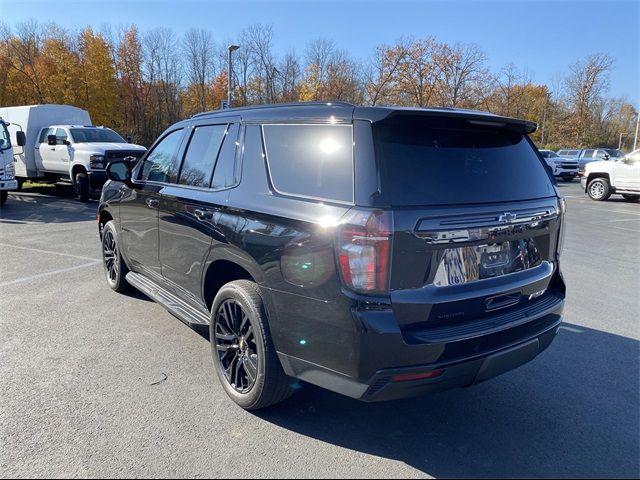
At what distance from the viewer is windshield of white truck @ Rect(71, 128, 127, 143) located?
14227 millimetres

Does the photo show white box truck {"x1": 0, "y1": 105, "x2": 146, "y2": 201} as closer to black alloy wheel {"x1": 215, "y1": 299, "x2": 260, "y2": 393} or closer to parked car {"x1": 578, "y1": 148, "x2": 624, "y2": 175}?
black alloy wheel {"x1": 215, "y1": 299, "x2": 260, "y2": 393}

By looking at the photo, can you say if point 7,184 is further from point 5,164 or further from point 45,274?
point 45,274

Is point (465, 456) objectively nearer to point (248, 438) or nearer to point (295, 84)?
point (248, 438)

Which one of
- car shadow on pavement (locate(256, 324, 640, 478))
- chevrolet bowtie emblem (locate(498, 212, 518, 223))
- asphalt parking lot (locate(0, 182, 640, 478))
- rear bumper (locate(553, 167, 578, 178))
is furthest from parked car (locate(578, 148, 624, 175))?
chevrolet bowtie emblem (locate(498, 212, 518, 223))

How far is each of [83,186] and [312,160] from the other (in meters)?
13.2

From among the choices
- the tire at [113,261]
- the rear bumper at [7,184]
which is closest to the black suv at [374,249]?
the tire at [113,261]

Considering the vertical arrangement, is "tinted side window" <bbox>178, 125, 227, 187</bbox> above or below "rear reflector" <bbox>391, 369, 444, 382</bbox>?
above

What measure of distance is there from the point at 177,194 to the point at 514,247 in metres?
2.63

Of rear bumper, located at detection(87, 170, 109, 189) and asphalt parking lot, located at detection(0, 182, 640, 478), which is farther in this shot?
rear bumper, located at detection(87, 170, 109, 189)

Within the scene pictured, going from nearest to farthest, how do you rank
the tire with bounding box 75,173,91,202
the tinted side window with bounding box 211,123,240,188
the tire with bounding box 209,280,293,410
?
the tire with bounding box 209,280,293,410, the tinted side window with bounding box 211,123,240,188, the tire with bounding box 75,173,91,202

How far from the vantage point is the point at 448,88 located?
116ft

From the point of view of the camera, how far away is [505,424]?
296 cm

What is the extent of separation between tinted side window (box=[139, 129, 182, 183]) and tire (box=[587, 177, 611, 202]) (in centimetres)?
1817

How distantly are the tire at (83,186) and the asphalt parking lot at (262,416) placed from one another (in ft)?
32.4
